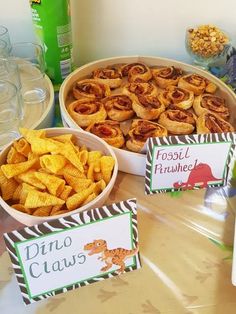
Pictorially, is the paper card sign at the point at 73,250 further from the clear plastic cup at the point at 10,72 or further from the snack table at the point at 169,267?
the clear plastic cup at the point at 10,72

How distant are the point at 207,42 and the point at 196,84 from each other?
0.13 m

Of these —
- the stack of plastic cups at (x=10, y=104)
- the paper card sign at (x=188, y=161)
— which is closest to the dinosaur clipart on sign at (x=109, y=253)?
the paper card sign at (x=188, y=161)

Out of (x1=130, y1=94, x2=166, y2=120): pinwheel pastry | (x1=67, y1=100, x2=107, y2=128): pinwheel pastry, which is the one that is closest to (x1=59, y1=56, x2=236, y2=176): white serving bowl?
(x1=67, y1=100, x2=107, y2=128): pinwheel pastry

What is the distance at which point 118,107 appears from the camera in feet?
2.68

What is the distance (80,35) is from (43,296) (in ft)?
2.31

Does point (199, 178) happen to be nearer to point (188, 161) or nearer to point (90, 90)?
point (188, 161)

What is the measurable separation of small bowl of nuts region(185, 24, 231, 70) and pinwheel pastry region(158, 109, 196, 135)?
0.74ft

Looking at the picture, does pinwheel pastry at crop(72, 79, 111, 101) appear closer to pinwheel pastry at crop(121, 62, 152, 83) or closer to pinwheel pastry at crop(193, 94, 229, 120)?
pinwheel pastry at crop(121, 62, 152, 83)

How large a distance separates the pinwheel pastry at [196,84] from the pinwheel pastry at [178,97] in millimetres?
19

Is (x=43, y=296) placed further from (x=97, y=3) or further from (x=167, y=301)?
(x=97, y=3)

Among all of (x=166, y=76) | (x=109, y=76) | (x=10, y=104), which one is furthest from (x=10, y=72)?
(x=166, y=76)

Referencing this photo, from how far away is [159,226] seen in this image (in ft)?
2.14

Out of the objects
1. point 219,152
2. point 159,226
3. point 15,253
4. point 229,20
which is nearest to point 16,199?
point 15,253

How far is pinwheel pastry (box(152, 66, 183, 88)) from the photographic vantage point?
909mm
